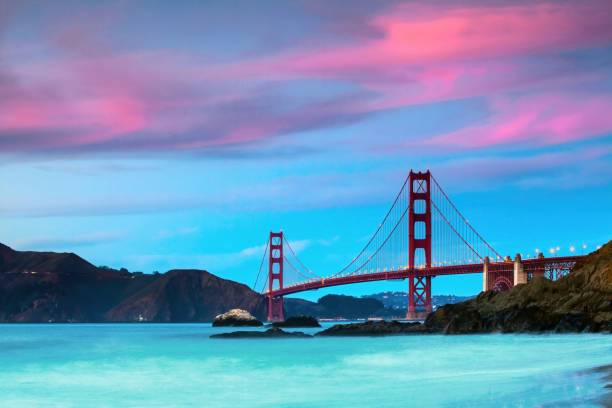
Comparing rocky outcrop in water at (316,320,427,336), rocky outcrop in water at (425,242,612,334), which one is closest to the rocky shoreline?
rocky outcrop in water at (425,242,612,334)

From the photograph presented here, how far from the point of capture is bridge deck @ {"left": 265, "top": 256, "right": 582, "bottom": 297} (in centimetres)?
8056

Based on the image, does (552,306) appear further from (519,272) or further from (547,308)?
(519,272)

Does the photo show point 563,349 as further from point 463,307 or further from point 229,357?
point 463,307

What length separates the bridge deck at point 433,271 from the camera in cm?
8056

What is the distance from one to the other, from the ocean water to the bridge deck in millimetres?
26656

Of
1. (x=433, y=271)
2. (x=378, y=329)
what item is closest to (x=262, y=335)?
(x=378, y=329)

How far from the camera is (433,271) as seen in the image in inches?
3703

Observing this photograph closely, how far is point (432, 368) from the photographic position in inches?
1480

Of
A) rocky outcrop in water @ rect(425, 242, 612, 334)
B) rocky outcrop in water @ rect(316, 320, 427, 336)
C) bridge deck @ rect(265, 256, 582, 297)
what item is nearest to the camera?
rocky outcrop in water @ rect(425, 242, 612, 334)

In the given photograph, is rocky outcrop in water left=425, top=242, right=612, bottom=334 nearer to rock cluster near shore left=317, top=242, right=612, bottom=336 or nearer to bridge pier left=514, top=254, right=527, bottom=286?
rock cluster near shore left=317, top=242, right=612, bottom=336

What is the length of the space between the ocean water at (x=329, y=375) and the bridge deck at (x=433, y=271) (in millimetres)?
26656

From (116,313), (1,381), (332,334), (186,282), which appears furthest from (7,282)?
(1,381)

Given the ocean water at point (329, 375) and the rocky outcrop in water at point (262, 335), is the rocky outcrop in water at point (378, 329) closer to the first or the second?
the rocky outcrop in water at point (262, 335)

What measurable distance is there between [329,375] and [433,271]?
5880 cm
